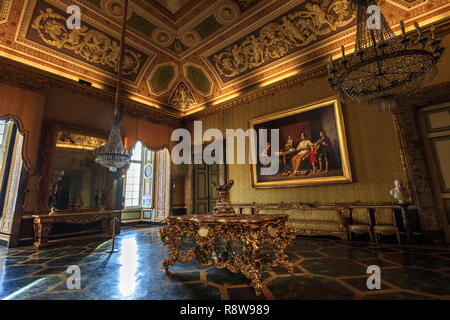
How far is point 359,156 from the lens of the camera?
211 inches

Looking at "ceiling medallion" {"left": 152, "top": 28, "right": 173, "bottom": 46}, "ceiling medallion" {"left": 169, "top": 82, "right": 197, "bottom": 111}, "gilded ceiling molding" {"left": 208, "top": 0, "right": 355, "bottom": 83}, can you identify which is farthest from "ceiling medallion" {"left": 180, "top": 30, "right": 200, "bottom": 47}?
"ceiling medallion" {"left": 169, "top": 82, "right": 197, "bottom": 111}

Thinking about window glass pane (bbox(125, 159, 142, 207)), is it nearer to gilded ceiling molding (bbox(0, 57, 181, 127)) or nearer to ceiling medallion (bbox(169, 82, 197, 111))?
gilded ceiling molding (bbox(0, 57, 181, 127))

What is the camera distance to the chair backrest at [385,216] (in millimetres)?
4715

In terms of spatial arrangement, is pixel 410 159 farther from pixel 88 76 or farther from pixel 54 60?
pixel 54 60

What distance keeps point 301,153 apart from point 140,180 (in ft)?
27.1

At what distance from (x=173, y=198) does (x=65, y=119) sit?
192 inches

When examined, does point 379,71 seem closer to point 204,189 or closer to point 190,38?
point 190,38

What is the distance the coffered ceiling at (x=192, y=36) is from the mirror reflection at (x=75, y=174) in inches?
79.2

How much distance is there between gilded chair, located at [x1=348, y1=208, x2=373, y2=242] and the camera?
4773 millimetres

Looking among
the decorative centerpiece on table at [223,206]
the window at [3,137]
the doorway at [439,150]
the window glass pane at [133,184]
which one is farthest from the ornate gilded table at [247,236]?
the window glass pane at [133,184]

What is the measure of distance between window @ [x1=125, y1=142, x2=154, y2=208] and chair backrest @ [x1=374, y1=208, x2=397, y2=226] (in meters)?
9.10

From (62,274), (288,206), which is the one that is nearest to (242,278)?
(62,274)

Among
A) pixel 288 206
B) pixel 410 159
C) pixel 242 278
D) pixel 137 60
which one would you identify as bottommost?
pixel 242 278
